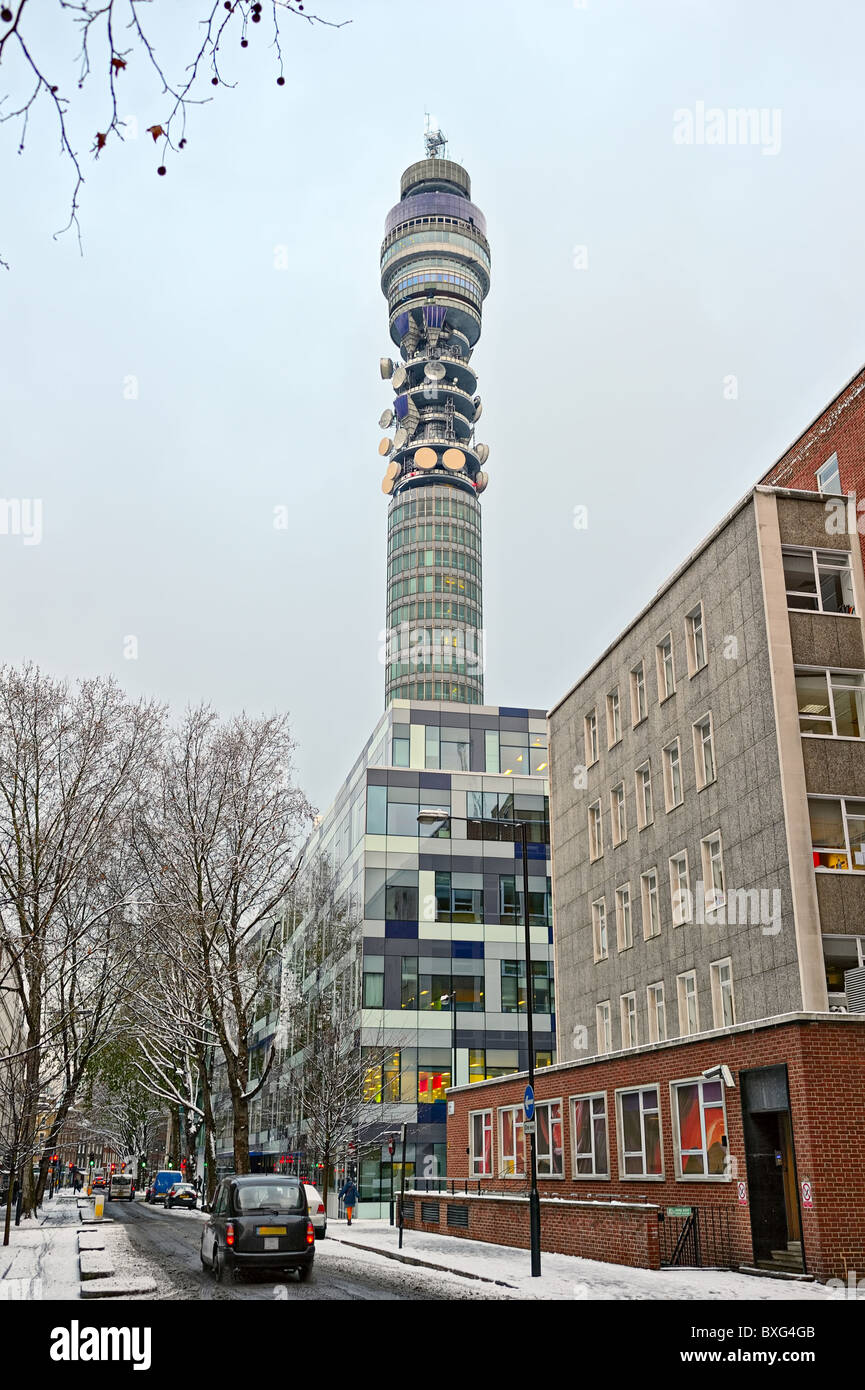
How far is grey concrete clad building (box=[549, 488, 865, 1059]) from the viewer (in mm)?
24406

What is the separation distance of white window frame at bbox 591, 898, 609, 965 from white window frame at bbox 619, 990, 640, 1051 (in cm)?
193

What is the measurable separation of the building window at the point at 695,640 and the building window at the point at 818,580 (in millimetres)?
2903

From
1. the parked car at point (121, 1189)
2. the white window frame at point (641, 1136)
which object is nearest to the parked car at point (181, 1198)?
the parked car at point (121, 1189)

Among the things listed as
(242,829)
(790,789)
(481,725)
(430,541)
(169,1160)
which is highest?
(430,541)

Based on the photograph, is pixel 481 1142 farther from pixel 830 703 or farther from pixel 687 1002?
pixel 830 703

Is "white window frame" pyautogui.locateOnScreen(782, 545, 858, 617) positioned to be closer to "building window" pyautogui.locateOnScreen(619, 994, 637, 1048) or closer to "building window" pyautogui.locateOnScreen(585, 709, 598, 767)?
"building window" pyautogui.locateOnScreen(585, 709, 598, 767)

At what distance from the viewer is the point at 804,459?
1273 inches

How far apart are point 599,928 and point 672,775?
6988 mm

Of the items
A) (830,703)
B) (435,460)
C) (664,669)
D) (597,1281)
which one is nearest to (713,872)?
(830,703)

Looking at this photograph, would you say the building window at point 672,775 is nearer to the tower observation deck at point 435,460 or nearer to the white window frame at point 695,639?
the white window frame at point 695,639

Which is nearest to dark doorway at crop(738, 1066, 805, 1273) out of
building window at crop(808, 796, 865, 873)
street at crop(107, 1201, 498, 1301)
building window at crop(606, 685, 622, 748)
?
building window at crop(808, 796, 865, 873)
